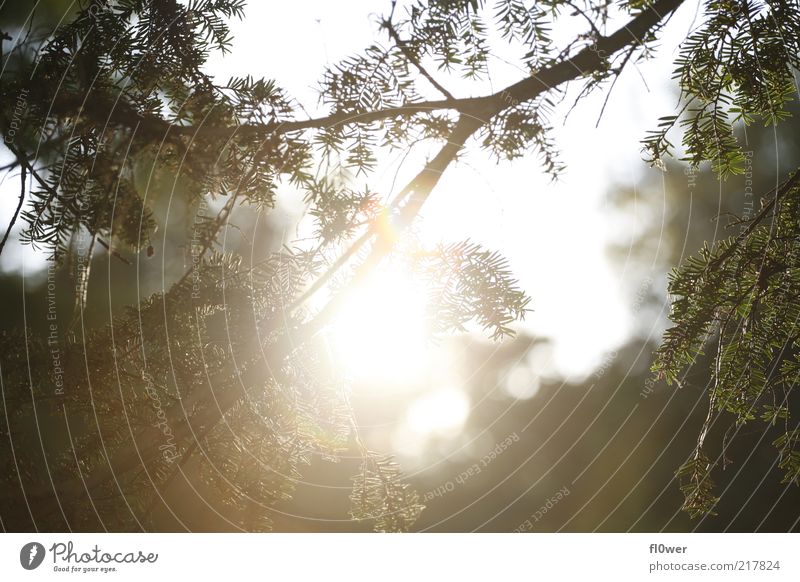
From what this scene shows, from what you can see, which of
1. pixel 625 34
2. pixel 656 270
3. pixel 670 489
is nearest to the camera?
pixel 625 34

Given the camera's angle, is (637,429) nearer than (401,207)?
No

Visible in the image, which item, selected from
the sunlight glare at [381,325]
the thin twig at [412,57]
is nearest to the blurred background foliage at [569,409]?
the sunlight glare at [381,325]

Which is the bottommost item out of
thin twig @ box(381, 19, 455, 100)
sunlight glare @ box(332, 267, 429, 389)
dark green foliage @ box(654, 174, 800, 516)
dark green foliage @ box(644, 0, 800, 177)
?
dark green foliage @ box(654, 174, 800, 516)

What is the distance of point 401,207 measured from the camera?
51cm

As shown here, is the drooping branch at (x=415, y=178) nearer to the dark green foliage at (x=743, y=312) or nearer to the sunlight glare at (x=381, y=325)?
the sunlight glare at (x=381, y=325)

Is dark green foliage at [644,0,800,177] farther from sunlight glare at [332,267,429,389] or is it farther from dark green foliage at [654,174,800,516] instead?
sunlight glare at [332,267,429,389]

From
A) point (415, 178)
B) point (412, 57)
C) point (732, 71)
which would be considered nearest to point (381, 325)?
point (415, 178)

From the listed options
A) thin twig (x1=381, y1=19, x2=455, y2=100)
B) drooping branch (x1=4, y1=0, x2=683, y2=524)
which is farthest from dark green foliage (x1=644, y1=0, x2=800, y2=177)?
thin twig (x1=381, y1=19, x2=455, y2=100)

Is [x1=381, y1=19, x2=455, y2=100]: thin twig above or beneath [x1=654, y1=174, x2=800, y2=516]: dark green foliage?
above

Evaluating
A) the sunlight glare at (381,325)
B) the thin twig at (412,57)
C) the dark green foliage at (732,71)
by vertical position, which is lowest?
the sunlight glare at (381,325)

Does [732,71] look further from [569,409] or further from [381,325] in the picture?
[569,409]
